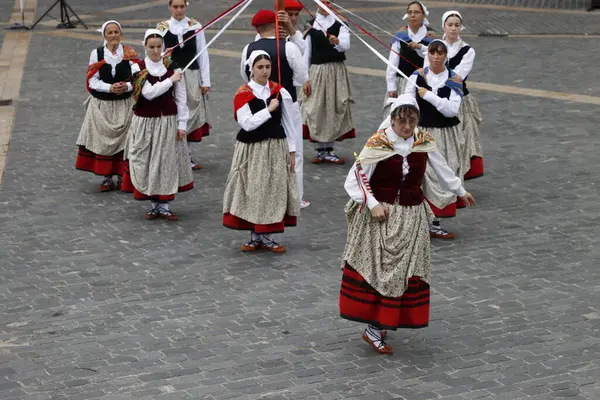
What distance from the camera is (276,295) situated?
28.5ft

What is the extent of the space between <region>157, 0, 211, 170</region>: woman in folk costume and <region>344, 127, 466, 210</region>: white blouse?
4.70 meters

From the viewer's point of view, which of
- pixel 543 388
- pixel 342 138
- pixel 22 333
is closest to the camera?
pixel 543 388

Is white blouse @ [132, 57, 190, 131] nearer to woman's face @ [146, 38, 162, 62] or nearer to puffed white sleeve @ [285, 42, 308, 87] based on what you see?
woman's face @ [146, 38, 162, 62]

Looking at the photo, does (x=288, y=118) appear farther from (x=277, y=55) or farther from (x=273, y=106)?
(x=277, y=55)

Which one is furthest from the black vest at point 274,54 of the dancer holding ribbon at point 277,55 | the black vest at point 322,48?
the black vest at point 322,48

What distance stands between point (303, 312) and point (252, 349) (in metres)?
0.79

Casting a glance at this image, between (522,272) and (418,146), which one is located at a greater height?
(418,146)

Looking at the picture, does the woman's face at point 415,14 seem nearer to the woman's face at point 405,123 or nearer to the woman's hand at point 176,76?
the woman's hand at point 176,76

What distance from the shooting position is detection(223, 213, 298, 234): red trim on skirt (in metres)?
9.62

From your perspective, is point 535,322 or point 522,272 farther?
point 522,272

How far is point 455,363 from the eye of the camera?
7.42m

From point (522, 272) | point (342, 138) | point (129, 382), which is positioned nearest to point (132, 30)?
point (342, 138)

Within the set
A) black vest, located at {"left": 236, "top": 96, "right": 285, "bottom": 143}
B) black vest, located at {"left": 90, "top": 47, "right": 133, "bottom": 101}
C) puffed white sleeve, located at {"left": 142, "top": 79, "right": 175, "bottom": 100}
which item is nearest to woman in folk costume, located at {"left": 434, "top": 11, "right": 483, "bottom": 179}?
black vest, located at {"left": 236, "top": 96, "right": 285, "bottom": 143}

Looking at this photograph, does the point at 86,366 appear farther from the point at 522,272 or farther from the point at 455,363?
the point at 522,272
